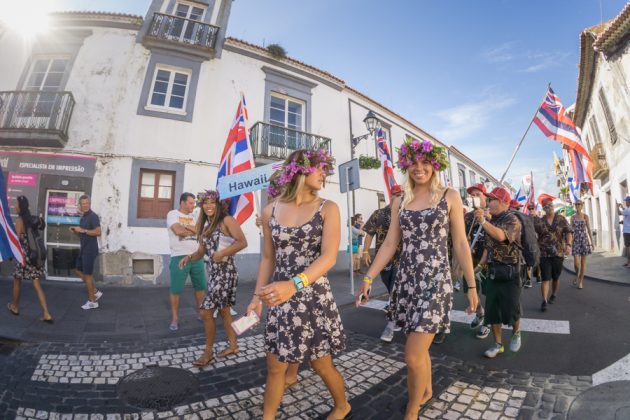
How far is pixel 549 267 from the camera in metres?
5.15

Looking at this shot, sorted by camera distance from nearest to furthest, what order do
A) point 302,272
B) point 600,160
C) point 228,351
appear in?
1. point 302,272
2. point 228,351
3. point 600,160

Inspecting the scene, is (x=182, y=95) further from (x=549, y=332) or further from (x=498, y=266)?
(x=549, y=332)

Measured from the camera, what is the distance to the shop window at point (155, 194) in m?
8.13

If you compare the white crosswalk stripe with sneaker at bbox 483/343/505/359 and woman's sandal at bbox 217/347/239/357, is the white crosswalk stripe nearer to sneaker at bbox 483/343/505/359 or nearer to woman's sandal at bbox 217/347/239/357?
sneaker at bbox 483/343/505/359

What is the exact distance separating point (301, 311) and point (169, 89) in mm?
9346

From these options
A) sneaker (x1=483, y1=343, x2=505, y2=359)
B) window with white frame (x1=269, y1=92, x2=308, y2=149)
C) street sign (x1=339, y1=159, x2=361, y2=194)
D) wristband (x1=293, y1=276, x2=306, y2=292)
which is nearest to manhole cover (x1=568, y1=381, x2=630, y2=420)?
sneaker (x1=483, y1=343, x2=505, y2=359)

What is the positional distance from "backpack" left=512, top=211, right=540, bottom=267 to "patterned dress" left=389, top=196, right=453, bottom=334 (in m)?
1.65

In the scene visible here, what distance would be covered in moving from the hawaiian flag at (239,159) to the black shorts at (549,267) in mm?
5217

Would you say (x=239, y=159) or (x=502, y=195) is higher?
(x=239, y=159)

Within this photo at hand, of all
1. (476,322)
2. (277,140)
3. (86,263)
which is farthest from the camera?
(277,140)

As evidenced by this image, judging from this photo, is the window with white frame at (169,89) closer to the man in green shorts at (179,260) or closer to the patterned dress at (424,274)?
the man in green shorts at (179,260)

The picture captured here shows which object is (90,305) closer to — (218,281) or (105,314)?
(105,314)

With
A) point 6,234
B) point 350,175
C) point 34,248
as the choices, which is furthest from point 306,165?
point 34,248

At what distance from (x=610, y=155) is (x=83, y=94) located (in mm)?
19785
